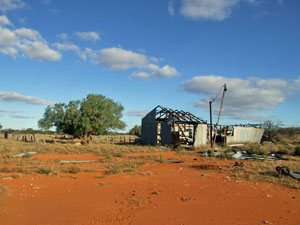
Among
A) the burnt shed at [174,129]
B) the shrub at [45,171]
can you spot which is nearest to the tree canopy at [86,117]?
the burnt shed at [174,129]

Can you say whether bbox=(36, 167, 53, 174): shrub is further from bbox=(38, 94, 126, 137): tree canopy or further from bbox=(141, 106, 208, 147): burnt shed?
bbox=(38, 94, 126, 137): tree canopy

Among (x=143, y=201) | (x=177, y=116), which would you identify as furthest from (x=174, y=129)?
(x=143, y=201)

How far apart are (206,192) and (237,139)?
96.6 ft

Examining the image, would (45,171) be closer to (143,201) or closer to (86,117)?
(143,201)

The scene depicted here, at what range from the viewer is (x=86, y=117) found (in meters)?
41.8

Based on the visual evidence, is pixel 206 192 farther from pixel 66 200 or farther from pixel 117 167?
pixel 117 167

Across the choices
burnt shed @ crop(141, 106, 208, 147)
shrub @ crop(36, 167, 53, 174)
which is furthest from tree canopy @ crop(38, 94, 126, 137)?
shrub @ crop(36, 167, 53, 174)

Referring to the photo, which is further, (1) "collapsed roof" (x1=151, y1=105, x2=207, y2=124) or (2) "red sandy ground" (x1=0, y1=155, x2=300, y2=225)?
(1) "collapsed roof" (x1=151, y1=105, x2=207, y2=124)

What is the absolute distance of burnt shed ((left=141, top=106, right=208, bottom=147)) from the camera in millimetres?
35031

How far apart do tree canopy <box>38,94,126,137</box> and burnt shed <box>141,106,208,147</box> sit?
6967mm

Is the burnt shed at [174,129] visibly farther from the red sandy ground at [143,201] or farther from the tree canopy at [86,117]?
the red sandy ground at [143,201]

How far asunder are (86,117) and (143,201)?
107 ft

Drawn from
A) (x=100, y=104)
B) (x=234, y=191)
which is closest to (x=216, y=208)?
(x=234, y=191)

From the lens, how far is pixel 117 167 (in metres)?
17.4
